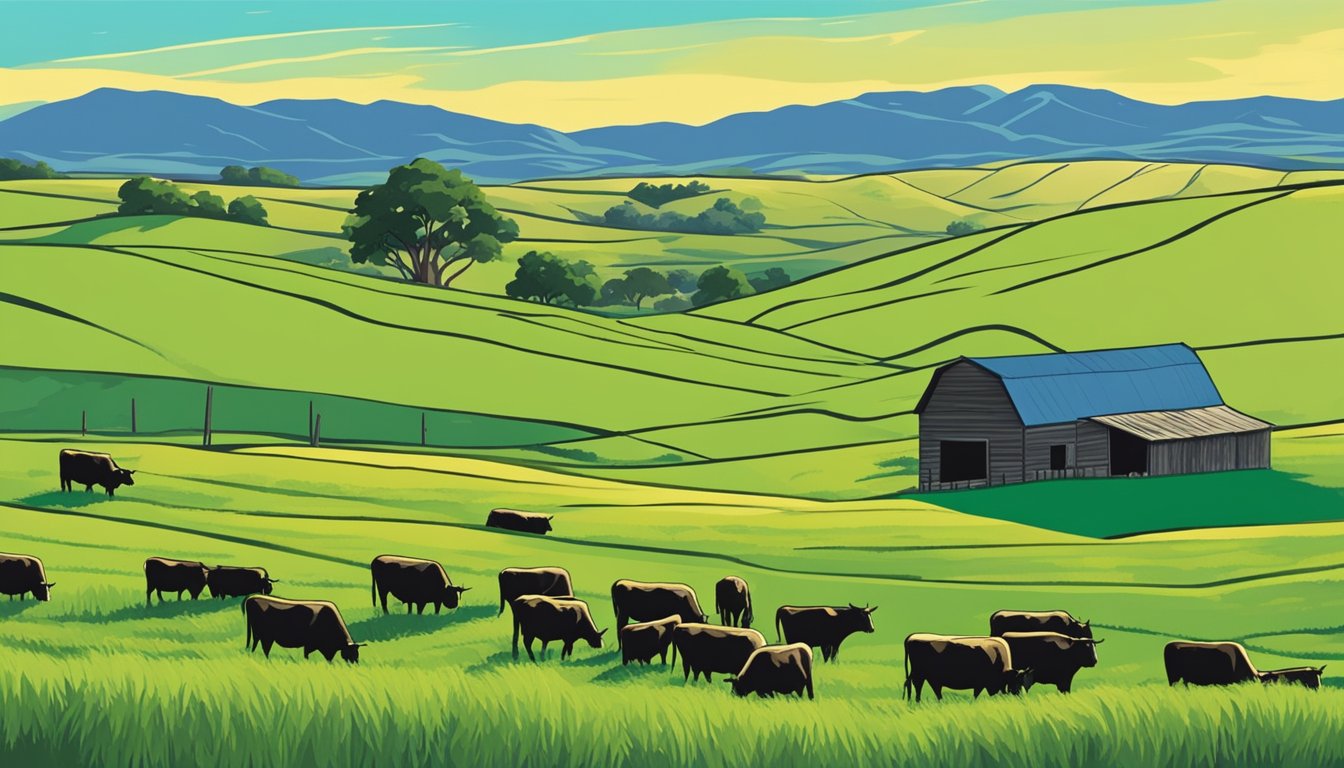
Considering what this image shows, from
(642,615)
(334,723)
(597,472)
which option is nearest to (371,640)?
(642,615)

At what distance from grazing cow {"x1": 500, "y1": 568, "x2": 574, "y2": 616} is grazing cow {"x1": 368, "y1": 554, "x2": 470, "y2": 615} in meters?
0.82

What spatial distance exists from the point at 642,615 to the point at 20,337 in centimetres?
6859

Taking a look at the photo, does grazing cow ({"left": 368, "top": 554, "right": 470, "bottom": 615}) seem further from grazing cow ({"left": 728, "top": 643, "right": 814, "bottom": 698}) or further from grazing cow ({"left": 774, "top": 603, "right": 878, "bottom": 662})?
grazing cow ({"left": 728, "top": 643, "right": 814, "bottom": 698})

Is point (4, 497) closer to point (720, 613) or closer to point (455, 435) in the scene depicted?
point (720, 613)

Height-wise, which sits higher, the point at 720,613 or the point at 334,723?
the point at 334,723

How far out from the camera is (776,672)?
62.2 feet

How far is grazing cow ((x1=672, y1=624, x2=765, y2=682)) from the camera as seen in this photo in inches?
826

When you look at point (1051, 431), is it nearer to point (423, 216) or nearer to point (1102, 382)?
point (1102, 382)

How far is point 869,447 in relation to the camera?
74.2 m

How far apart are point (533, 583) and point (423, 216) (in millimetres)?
117881

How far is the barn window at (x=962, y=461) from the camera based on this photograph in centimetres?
6706

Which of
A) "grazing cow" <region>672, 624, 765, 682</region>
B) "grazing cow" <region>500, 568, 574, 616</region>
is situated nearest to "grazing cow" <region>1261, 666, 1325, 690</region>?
"grazing cow" <region>672, 624, 765, 682</region>

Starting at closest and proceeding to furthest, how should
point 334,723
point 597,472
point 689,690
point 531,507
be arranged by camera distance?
point 334,723, point 689,690, point 531,507, point 597,472

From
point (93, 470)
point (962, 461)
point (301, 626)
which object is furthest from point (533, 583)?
point (962, 461)
